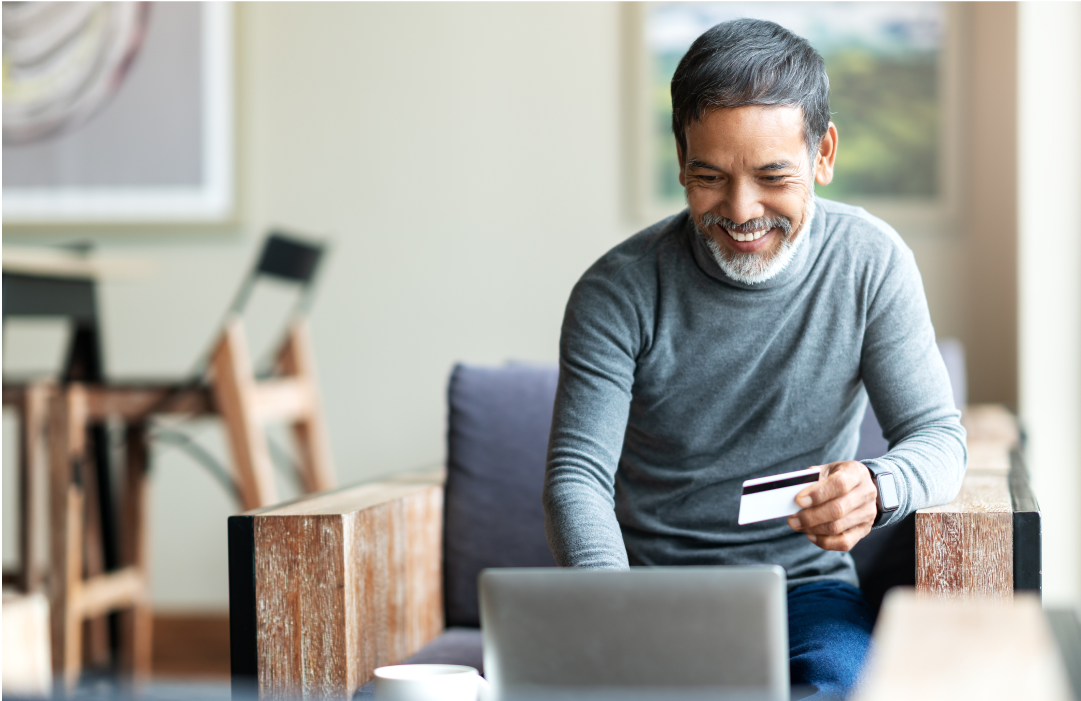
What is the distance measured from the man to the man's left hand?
0.13 ft

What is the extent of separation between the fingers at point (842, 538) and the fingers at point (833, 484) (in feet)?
0.15

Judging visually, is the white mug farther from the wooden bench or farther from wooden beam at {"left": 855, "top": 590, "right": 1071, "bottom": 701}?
wooden beam at {"left": 855, "top": 590, "right": 1071, "bottom": 701}

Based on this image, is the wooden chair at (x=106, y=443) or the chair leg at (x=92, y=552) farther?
the chair leg at (x=92, y=552)

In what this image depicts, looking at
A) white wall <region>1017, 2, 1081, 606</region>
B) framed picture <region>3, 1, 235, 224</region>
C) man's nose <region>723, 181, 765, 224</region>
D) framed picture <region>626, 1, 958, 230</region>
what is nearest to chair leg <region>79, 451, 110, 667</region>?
framed picture <region>3, 1, 235, 224</region>

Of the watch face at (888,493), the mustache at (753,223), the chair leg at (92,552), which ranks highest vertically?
the mustache at (753,223)

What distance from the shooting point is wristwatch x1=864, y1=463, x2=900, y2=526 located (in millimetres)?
1093

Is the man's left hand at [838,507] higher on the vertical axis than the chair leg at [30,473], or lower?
higher

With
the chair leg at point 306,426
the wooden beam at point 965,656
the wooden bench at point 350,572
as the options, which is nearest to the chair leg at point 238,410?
the chair leg at point 306,426

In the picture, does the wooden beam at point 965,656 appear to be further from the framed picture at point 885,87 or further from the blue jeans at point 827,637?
the framed picture at point 885,87

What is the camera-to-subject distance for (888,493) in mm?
1095

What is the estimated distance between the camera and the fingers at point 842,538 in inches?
42.4

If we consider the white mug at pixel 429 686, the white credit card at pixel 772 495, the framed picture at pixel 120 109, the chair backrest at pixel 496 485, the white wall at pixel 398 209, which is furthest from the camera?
the framed picture at pixel 120 109

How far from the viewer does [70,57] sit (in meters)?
2.91

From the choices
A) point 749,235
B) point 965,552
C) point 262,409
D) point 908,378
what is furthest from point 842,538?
point 262,409
